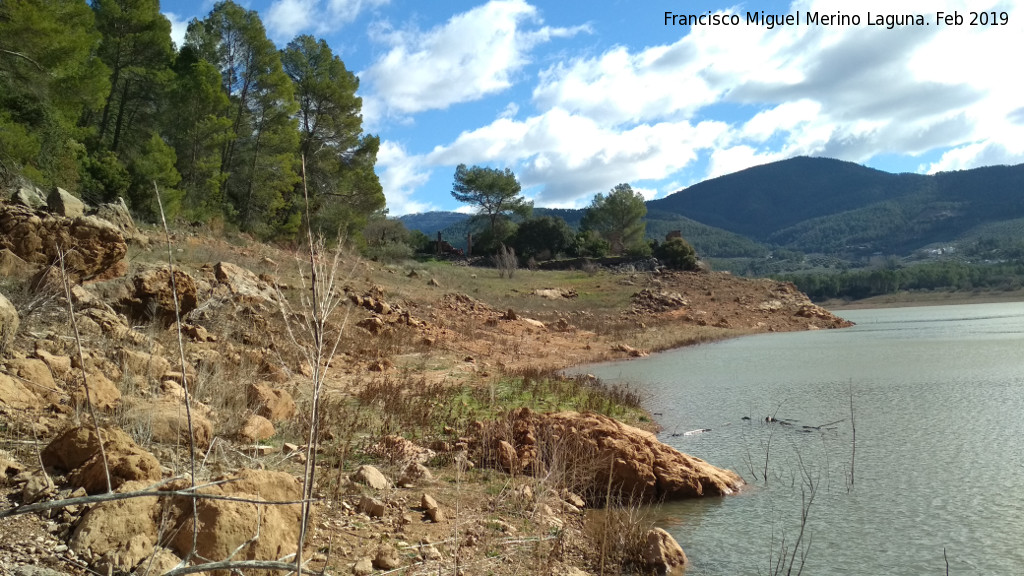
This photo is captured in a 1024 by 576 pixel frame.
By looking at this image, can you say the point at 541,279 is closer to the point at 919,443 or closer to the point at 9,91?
the point at 9,91

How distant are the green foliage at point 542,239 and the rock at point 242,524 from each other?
53.1 metres

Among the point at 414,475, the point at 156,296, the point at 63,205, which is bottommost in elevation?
the point at 414,475

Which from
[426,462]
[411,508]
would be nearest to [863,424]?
[426,462]

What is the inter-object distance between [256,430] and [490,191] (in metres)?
60.4

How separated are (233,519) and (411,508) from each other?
193 centimetres

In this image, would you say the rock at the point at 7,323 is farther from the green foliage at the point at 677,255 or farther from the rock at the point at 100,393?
the green foliage at the point at 677,255

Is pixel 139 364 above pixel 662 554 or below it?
above

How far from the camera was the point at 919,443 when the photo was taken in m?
8.48

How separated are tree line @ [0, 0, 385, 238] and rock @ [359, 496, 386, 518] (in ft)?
46.4

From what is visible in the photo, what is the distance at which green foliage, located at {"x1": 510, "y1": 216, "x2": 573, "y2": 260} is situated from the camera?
2263 inches

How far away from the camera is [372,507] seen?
4727 millimetres

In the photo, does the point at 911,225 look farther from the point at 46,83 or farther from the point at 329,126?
the point at 46,83

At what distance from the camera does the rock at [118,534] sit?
300 centimetres

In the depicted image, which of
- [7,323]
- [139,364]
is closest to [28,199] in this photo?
[139,364]
